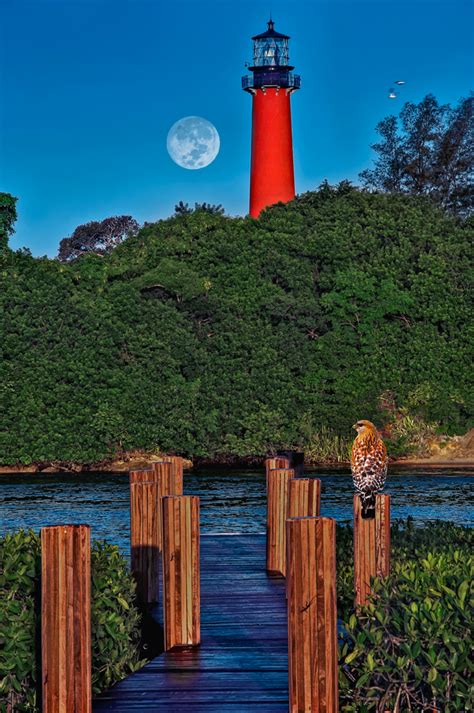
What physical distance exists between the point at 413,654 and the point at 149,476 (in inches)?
270

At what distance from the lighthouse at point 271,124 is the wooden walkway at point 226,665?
4679cm

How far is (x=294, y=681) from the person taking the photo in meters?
7.10

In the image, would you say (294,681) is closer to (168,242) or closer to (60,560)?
(60,560)

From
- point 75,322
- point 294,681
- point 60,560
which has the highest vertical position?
point 75,322

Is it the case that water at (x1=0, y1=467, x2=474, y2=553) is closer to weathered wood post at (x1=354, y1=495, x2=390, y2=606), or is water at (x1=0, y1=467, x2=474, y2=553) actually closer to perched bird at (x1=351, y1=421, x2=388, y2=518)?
perched bird at (x1=351, y1=421, x2=388, y2=518)

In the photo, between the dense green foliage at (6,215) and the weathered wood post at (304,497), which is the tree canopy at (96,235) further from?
the weathered wood post at (304,497)

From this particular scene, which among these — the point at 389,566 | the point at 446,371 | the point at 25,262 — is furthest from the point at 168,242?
the point at 389,566

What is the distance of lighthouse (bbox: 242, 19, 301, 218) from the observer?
191 ft

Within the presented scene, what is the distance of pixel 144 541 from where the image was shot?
40.8 feet

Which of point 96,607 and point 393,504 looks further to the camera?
point 393,504

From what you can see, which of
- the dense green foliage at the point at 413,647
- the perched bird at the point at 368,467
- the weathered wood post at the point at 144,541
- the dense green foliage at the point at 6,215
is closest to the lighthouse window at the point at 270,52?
the dense green foliage at the point at 6,215

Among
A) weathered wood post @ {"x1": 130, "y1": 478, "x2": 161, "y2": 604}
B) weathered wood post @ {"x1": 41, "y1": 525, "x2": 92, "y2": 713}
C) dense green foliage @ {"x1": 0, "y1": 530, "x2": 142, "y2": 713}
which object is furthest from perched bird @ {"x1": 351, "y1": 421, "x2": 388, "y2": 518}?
weathered wood post @ {"x1": 130, "y1": 478, "x2": 161, "y2": 604}

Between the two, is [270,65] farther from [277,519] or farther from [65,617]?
[65,617]

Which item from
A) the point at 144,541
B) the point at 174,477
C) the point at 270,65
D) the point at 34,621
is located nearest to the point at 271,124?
the point at 270,65
